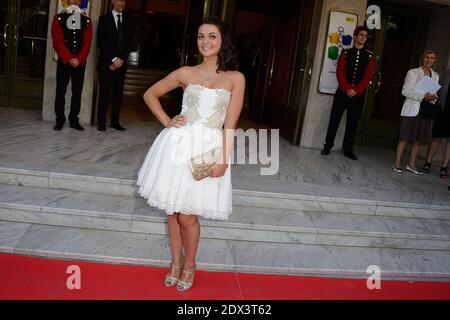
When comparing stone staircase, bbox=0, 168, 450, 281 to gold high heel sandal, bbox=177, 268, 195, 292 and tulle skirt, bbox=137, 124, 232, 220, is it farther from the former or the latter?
tulle skirt, bbox=137, 124, 232, 220

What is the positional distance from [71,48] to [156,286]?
12.6 ft

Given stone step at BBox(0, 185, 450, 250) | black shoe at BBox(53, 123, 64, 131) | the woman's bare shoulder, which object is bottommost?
stone step at BBox(0, 185, 450, 250)

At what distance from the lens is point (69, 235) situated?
11.0 feet

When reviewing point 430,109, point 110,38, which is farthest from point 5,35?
point 430,109

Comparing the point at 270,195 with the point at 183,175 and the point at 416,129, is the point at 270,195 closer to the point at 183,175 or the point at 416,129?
the point at 183,175

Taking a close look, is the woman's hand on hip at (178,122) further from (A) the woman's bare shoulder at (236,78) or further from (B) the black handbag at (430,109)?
(B) the black handbag at (430,109)

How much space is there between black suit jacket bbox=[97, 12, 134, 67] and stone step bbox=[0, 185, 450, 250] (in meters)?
2.66

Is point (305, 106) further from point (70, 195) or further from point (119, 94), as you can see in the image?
point (70, 195)

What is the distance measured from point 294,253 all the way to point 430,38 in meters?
5.58

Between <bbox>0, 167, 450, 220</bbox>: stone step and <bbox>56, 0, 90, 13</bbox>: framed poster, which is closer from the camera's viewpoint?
<bbox>0, 167, 450, 220</bbox>: stone step

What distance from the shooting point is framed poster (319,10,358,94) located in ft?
20.8

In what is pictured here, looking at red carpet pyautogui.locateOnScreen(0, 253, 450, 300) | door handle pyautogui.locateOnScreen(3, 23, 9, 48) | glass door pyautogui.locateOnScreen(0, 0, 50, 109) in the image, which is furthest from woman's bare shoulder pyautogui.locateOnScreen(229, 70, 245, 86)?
door handle pyautogui.locateOnScreen(3, 23, 9, 48)

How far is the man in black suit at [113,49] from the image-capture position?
5.80m
